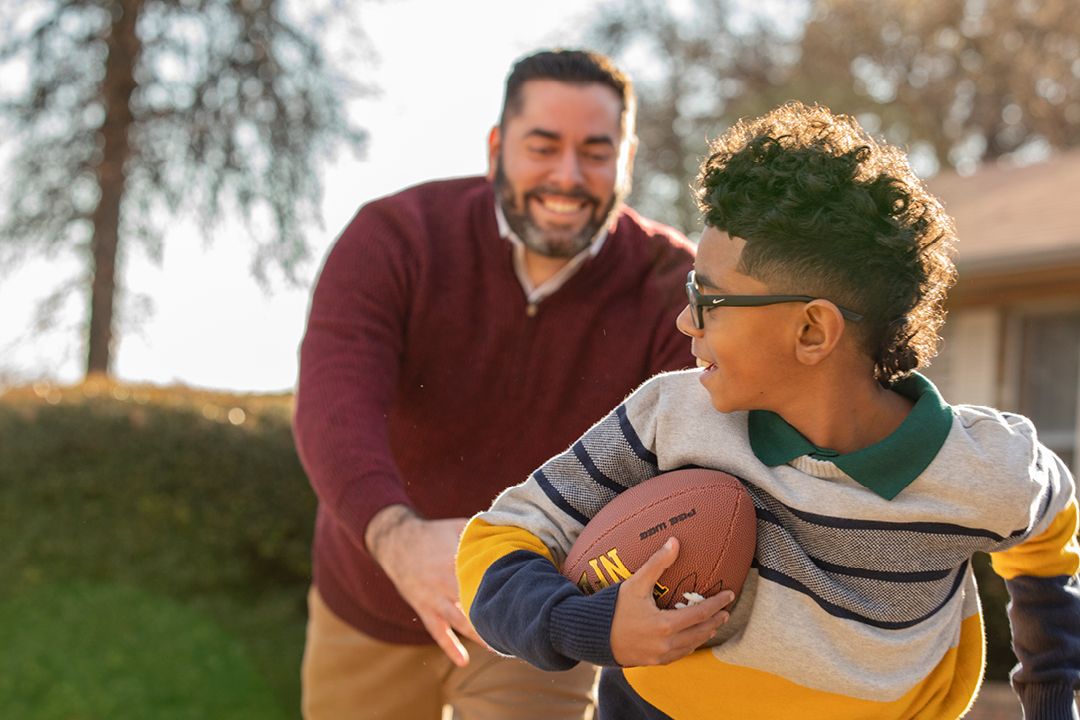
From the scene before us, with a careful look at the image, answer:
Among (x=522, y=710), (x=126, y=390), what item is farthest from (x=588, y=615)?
(x=126, y=390)

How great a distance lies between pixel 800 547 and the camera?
2371mm

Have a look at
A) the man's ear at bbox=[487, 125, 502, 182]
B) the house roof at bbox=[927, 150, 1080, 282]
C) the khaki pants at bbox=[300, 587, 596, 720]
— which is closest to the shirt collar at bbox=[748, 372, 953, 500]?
the khaki pants at bbox=[300, 587, 596, 720]

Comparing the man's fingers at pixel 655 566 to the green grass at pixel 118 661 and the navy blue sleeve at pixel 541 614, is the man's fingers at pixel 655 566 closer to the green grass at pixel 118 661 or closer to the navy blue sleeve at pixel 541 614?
the navy blue sleeve at pixel 541 614

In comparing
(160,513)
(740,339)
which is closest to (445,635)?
(740,339)

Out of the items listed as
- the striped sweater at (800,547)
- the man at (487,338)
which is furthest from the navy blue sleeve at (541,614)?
the man at (487,338)

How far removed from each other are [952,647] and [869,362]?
0.57 metres

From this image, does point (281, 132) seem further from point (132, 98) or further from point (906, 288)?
point (906, 288)

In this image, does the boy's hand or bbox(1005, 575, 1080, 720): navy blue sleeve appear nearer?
the boy's hand

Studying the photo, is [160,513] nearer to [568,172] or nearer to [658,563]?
[568,172]

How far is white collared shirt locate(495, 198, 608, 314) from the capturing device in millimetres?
4094

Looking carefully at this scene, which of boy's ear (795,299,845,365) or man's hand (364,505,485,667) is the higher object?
boy's ear (795,299,845,365)

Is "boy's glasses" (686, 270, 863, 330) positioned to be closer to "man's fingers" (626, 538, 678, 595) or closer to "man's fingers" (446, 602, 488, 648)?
"man's fingers" (626, 538, 678, 595)

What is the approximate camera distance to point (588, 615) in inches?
87.0

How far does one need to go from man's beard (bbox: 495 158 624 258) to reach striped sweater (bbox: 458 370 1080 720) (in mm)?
1605
